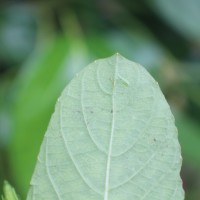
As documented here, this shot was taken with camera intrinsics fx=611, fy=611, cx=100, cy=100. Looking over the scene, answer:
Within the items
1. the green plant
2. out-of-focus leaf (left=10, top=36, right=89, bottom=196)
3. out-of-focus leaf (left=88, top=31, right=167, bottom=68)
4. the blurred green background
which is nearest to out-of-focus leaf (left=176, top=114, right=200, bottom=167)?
the blurred green background

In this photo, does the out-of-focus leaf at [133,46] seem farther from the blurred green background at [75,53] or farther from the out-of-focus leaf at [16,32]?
the out-of-focus leaf at [16,32]

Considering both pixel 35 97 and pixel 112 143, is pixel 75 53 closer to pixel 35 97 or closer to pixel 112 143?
pixel 35 97

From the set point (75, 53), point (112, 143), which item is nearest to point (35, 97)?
point (75, 53)

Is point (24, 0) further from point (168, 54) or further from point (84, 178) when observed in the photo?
point (84, 178)

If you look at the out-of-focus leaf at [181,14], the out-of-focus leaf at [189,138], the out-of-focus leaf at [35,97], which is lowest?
the out-of-focus leaf at [189,138]

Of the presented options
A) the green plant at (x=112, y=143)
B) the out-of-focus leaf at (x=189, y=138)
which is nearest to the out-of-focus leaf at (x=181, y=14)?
the out-of-focus leaf at (x=189, y=138)

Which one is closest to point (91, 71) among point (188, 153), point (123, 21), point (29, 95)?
point (29, 95)
